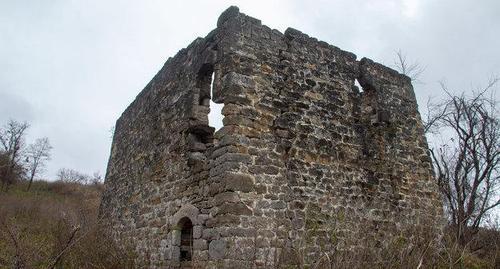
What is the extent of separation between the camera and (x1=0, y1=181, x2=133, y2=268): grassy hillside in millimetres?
6273

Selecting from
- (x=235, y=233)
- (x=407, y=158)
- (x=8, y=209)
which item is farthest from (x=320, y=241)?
(x=8, y=209)

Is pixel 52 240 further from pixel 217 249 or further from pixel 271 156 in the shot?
pixel 271 156

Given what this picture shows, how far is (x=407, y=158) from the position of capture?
9.38 meters

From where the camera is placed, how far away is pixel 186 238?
7676 millimetres

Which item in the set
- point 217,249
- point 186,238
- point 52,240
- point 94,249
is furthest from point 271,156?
point 52,240

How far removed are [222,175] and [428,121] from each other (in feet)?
44.2

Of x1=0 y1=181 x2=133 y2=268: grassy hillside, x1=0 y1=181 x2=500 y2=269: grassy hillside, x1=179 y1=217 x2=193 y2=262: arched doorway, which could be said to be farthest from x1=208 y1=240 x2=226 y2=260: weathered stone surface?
x1=0 y1=181 x2=133 y2=268: grassy hillside

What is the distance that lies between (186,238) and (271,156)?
2183 millimetres

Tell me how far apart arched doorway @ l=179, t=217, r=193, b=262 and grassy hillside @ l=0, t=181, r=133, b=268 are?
164cm

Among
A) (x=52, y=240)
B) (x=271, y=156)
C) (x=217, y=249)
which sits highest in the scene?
(x=271, y=156)

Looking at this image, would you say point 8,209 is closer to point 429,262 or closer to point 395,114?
point 395,114

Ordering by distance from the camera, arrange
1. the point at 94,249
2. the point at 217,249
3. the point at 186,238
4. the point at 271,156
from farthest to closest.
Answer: the point at 94,249, the point at 186,238, the point at 271,156, the point at 217,249

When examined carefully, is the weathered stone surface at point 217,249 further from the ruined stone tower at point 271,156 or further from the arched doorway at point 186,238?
the arched doorway at point 186,238

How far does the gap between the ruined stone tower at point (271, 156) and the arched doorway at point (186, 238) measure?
0.02 metres
